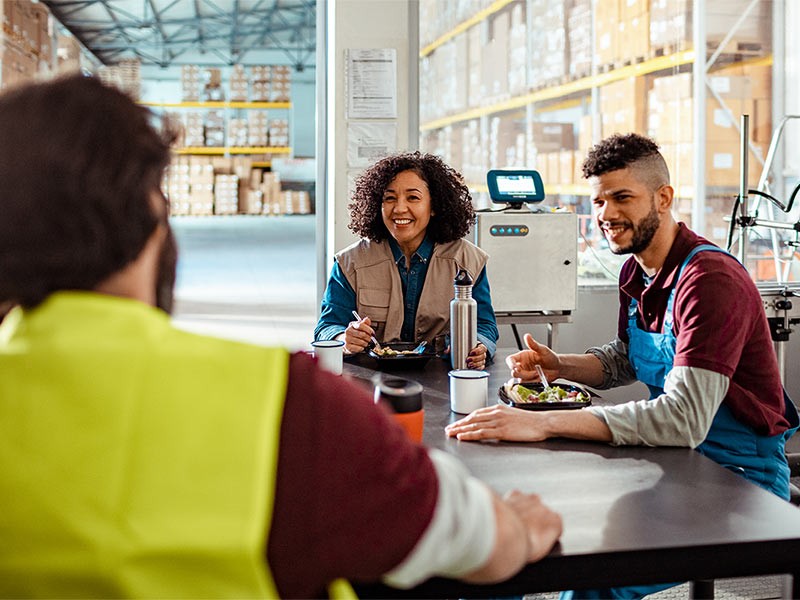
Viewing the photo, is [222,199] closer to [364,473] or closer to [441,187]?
[441,187]

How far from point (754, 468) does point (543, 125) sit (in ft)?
11.4

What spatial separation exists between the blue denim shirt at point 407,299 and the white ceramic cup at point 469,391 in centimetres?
86

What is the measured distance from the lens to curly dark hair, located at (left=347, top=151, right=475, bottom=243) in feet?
9.54

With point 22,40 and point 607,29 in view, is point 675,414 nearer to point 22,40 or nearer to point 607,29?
point 607,29

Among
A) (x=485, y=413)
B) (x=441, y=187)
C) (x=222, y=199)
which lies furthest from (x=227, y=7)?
(x=485, y=413)

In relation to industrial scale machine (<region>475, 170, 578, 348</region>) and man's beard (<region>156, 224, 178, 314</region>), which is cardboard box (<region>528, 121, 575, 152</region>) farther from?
man's beard (<region>156, 224, 178, 314</region>)

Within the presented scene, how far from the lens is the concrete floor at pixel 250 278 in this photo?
22.7 feet

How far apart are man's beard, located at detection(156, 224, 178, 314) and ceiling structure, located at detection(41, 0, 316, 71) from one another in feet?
50.1

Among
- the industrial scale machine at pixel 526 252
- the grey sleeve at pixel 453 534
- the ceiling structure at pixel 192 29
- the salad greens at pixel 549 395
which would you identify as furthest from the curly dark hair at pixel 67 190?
the ceiling structure at pixel 192 29

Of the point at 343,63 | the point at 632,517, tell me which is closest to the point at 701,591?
the point at 632,517

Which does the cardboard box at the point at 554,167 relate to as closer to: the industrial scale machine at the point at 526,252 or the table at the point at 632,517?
the industrial scale machine at the point at 526,252

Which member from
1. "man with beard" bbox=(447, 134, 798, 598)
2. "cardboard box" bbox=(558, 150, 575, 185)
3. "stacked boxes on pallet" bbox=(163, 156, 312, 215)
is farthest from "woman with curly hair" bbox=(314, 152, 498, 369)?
"stacked boxes on pallet" bbox=(163, 156, 312, 215)

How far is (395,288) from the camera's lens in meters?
2.80

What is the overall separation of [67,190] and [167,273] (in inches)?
6.8
